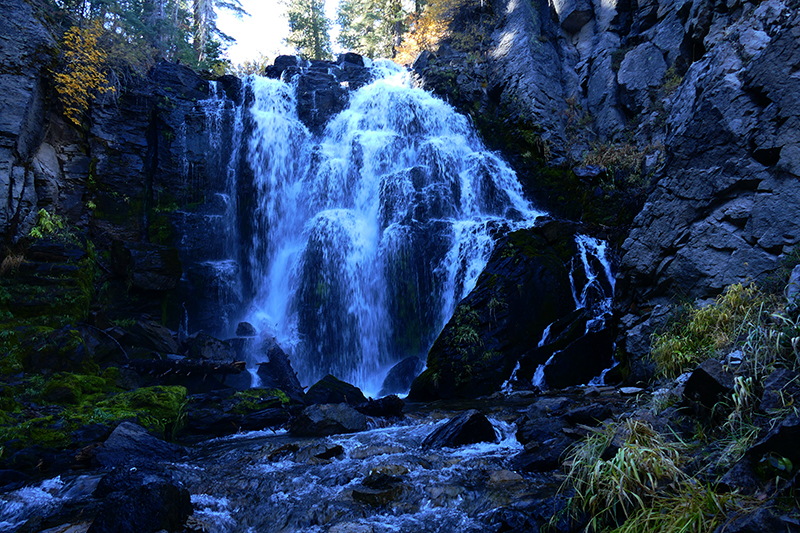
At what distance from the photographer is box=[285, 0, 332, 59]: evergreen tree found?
105 feet

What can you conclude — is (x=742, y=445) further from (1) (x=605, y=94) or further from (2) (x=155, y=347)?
(1) (x=605, y=94)

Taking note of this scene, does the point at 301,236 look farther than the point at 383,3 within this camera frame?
No

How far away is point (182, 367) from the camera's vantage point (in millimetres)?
10508

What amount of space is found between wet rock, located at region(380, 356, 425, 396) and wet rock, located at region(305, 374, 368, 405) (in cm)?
237

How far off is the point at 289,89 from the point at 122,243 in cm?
1196

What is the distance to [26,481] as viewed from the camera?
216 inches

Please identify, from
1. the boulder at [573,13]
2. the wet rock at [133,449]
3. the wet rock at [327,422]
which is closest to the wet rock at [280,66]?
the boulder at [573,13]

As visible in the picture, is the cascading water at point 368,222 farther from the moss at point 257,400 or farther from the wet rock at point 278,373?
the moss at point 257,400

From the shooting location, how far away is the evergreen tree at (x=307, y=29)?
32.2 meters

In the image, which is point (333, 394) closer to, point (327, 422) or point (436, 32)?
point (327, 422)

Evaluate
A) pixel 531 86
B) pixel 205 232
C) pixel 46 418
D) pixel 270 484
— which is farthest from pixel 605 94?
pixel 46 418

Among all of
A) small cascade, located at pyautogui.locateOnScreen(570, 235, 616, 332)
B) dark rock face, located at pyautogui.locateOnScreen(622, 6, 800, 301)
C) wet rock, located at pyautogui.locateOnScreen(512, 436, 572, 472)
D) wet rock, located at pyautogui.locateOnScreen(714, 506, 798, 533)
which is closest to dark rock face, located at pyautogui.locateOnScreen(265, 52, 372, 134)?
small cascade, located at pyautogui.locateOnScreen(570, 235, 616, 332)

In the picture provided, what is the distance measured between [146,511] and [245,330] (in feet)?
36.1

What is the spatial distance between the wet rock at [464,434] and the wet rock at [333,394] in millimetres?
3811
